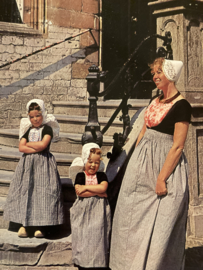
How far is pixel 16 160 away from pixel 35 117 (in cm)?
152

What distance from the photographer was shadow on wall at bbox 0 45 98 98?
7.68m

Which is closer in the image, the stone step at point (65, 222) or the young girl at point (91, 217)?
the young girl at point (91, 217)

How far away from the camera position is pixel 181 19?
208 inches

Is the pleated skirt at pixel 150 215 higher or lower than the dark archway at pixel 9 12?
lower

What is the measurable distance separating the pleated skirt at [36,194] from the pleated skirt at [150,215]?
2.96 ft

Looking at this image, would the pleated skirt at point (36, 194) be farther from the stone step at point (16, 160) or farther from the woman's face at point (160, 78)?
the woman's face at point (160, 78)

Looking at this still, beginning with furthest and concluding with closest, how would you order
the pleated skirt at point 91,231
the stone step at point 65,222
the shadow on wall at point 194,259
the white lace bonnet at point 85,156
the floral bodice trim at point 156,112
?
the stone step at point 65,222 < the shadow on wall at point 194,259 < the white lace bonnet at point 85,156 < the pleated skirt at point 91,231 < the floral bodice trim at point 156,112

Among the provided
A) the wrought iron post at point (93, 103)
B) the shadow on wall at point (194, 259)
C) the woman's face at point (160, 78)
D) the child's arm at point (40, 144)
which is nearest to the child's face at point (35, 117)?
the child's arm at point (40, 144)

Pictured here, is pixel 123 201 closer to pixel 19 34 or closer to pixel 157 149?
pixel 157 149

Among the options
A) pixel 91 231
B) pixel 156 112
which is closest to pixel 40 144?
pixel 91 231

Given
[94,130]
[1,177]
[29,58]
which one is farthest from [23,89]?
[94,130]

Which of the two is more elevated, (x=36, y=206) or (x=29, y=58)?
(x=29, y=58)

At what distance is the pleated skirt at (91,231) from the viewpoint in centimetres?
370

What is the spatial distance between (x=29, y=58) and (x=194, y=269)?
5.03 m
